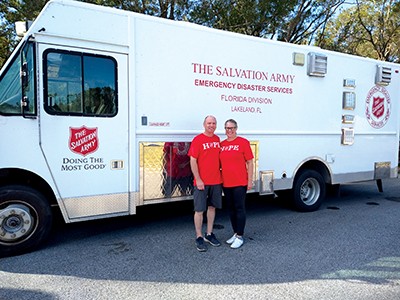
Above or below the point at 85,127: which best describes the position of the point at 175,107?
above

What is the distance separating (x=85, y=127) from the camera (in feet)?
14.2

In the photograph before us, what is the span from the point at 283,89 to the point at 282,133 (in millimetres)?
753

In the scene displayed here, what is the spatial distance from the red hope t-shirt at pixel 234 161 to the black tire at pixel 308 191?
217 cm

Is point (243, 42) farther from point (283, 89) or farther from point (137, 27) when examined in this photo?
point (137, 27)

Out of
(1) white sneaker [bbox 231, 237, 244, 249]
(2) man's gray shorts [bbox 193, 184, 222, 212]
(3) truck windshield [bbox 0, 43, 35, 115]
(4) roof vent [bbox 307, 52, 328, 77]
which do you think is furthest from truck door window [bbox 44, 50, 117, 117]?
(4) roof vent [bbox 307, 52, 328, 77]

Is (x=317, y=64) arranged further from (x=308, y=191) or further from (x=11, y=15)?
(x=11, y=15)

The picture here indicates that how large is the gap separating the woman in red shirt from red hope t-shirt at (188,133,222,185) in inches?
4.4

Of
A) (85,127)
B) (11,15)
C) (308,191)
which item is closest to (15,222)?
(85,127)

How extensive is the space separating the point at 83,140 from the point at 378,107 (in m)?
6.02

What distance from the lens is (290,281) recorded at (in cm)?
368

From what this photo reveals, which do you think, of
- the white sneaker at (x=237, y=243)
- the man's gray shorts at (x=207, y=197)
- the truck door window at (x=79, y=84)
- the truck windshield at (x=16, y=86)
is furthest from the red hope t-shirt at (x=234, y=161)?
the truck windshield at (x=16, y=86)

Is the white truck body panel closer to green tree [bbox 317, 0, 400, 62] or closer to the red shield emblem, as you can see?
the red shield emblem

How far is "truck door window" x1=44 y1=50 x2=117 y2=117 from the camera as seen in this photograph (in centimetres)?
415

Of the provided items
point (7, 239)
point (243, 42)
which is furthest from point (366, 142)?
point (7, 239)
